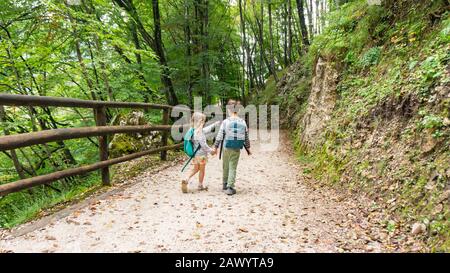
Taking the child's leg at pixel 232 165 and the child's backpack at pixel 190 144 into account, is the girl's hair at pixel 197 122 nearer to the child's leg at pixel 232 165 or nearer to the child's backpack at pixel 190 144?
the child's backpack at pixel 190 144

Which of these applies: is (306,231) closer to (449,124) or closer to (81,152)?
(449,124)

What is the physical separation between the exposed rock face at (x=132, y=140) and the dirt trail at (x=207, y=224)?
9.83 ft

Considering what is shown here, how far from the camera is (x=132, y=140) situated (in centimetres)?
959

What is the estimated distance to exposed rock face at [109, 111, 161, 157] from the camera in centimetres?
924

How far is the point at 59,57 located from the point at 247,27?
19.1 m

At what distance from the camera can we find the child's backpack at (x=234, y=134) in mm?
6023

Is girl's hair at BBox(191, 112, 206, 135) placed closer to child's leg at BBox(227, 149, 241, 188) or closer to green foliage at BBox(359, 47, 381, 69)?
child's leg at BBox(227, 149, 241, 188)

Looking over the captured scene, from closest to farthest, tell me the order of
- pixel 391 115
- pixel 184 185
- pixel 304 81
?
pixel 391 115
pixel 184 185
pixel 304 81

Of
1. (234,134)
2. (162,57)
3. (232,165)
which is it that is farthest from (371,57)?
(162,57)

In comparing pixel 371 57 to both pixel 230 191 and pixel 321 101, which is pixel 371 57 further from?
pixel 230 191

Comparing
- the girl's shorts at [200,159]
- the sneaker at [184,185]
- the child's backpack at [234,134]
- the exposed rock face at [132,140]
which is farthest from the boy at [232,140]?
the exposed rock face at [132,140]

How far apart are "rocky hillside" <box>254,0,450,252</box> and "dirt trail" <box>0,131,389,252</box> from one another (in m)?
0.59

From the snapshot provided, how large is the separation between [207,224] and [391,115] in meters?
3.75
